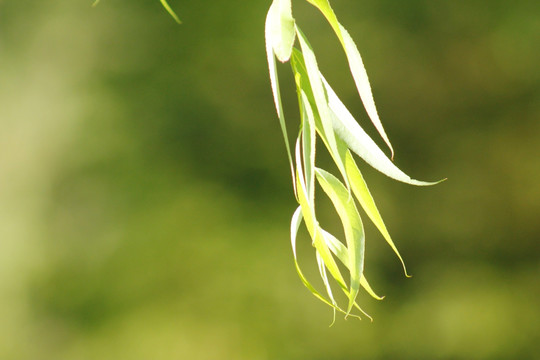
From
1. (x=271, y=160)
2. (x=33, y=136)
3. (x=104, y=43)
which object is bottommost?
(x=271, y=160)

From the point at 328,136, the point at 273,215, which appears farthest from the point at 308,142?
A: the point at 273,215

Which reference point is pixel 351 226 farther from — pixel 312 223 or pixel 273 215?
pixel 273 215

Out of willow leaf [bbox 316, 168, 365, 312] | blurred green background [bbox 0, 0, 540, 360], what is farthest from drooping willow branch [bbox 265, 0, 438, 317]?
blurred green background [bbox 0, 0, 540, 360]

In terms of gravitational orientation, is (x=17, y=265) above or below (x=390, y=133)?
below

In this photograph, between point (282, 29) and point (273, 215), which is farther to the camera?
point (273, 215)

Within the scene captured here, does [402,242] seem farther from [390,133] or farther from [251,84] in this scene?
[251,84]

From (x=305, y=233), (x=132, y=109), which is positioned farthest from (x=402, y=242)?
(x=132, y=109)

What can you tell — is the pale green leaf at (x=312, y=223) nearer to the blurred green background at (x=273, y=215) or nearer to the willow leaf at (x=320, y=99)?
the willow leaf at (x=320, y=99)
